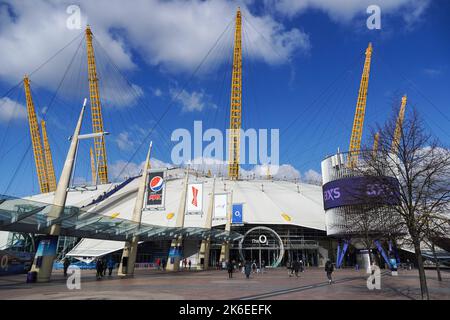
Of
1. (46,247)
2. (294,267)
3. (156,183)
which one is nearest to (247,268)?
(294,267)

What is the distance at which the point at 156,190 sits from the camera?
42.3 metres

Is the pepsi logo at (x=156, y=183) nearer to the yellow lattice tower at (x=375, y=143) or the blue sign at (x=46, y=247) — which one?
the blue sign at (x=46, y=247)

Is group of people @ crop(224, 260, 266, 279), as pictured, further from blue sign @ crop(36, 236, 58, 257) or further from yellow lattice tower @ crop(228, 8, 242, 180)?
yellow lattice tower @ crop(228, 8, 242, 180)

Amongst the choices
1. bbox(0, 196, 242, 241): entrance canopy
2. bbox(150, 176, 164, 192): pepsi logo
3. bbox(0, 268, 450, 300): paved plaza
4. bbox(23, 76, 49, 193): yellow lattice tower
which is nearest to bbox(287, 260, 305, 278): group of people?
bbox(0, 268, 450, 300): paved plaza

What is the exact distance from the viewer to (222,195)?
58.8 metres

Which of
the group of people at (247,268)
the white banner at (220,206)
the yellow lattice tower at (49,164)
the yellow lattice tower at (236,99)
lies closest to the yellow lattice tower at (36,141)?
the yellow lattice tower at (49,164)

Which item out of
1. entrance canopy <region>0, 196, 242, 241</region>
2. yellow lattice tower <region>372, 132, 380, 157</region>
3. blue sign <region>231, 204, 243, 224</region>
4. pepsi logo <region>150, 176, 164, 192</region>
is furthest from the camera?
blue sign <region>231, 204, 243, 224</region>

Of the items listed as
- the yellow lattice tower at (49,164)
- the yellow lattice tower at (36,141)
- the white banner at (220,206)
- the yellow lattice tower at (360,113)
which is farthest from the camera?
the yellow lattice tower at (49,164)

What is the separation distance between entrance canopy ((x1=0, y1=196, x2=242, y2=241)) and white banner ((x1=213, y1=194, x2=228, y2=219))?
17193 millimetres

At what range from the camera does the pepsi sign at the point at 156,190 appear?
4162cm

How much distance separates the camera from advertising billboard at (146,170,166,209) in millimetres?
41594

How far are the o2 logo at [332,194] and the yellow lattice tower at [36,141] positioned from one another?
77646 mm

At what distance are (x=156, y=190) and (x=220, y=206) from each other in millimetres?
17830
